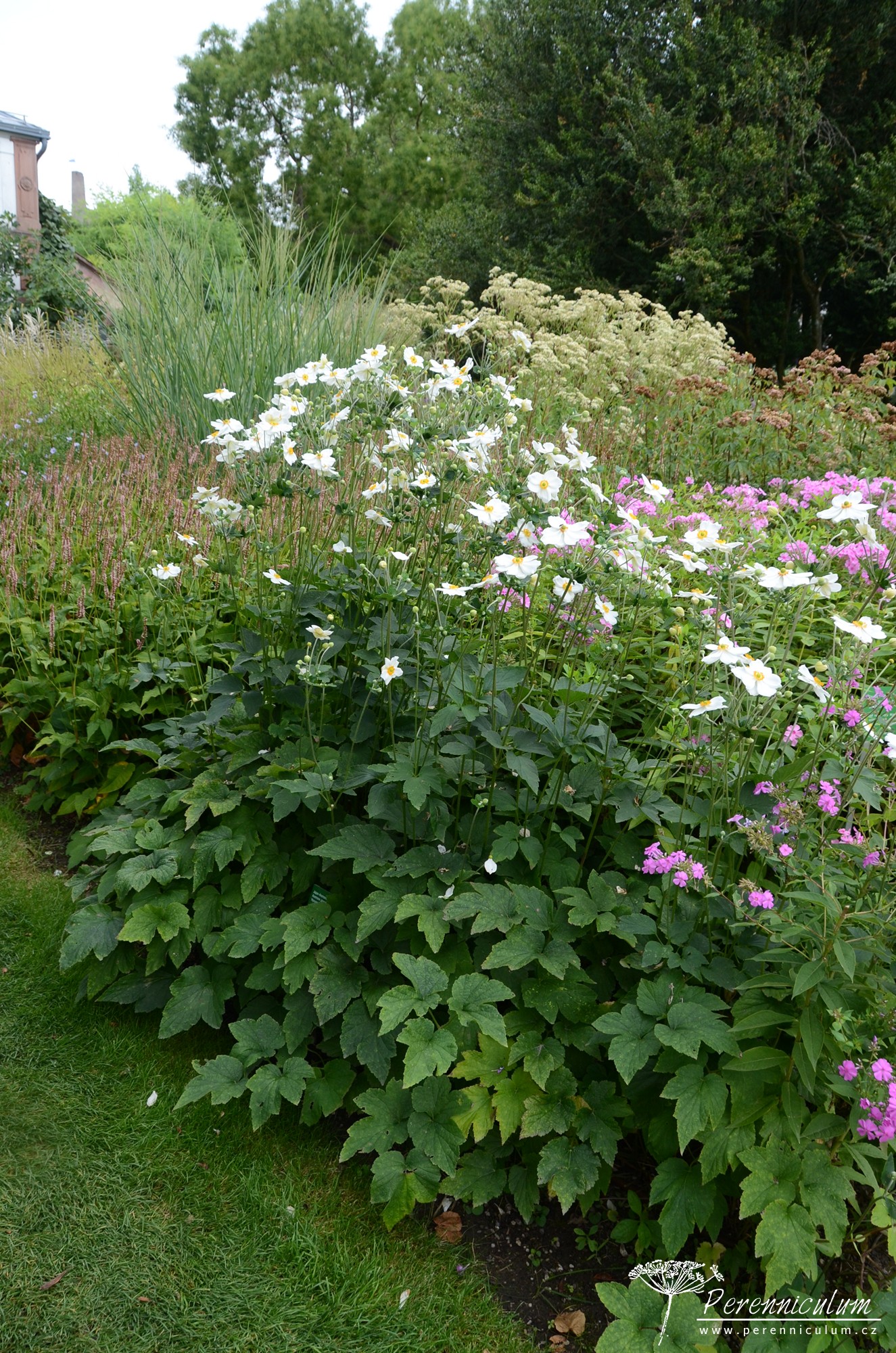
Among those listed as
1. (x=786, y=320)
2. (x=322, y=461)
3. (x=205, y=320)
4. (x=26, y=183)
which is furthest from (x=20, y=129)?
(x=322, y=461)

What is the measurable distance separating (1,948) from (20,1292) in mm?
1153

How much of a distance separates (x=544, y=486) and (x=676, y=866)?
2.91ft

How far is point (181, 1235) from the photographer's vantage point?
1928mm

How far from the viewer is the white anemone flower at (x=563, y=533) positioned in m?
1.95

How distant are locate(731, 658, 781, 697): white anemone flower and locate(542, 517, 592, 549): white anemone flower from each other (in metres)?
0.47

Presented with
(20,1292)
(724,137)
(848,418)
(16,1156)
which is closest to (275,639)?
(16,1156)

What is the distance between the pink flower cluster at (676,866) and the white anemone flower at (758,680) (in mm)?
396

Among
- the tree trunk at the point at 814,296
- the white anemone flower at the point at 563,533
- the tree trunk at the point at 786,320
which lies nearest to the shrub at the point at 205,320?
the white anemone flower at the point at 563,533

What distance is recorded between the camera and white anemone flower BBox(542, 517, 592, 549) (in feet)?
6.39

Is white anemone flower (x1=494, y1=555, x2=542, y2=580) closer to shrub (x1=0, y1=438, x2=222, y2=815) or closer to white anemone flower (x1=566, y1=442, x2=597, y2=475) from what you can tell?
white anemone flower (x1=566, y1=442, x2=597, y2=475)

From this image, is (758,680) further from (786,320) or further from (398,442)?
(786,320)

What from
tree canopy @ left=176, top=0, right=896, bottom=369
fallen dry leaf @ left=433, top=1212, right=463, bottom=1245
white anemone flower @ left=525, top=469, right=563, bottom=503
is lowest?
fallen dry leaf @ left=433, top=1212, right=463, bottom=1245

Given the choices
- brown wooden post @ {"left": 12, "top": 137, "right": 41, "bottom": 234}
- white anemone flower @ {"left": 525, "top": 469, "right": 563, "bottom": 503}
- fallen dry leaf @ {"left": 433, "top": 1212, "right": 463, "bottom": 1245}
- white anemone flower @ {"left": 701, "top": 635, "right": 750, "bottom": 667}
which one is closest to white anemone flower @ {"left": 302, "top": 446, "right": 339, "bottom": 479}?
white anemone flower @ {"left": 525, "top": 469, "right": 563, "bottom": 503}

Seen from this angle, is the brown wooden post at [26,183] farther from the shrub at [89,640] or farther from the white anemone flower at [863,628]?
the white anemone flower at [863,628]
